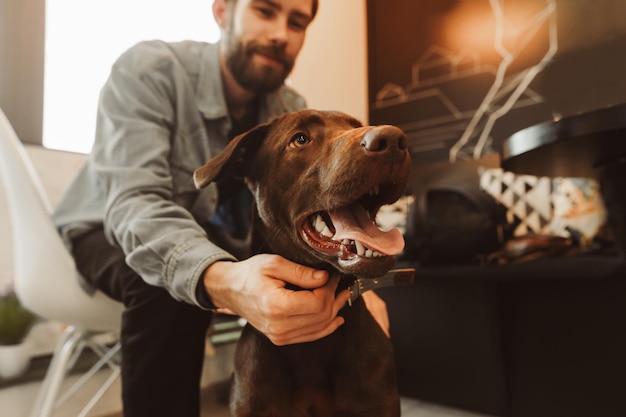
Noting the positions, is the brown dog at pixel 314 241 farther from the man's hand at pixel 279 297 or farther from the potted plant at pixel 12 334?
the potted plant at pixel 12 334

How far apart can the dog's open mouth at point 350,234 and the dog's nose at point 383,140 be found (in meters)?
0.14

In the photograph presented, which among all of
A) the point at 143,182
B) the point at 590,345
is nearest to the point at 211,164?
the point at 143,182

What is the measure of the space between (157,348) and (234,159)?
47cm

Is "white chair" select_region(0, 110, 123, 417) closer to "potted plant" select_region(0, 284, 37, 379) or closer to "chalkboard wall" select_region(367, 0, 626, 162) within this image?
"potted plant" select_region(0, 284, 37, 379)

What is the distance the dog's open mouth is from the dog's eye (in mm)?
161

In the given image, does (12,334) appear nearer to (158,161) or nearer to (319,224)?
(158,161)

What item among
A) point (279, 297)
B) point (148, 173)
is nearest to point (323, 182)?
point (279, 297)

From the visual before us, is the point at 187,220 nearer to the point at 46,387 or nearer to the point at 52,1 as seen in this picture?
the point at 46,387

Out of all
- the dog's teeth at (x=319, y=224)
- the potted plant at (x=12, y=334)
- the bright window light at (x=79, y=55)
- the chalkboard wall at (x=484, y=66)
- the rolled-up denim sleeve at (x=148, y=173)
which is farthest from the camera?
the chalkboard wall at (x=484, y=66)

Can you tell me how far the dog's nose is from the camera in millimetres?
760

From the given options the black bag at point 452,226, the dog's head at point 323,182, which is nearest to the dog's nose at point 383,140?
the dog's head at point 323,182

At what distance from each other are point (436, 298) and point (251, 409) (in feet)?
4.05

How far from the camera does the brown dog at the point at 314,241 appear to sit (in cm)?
83

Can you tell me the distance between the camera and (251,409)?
0.92m
